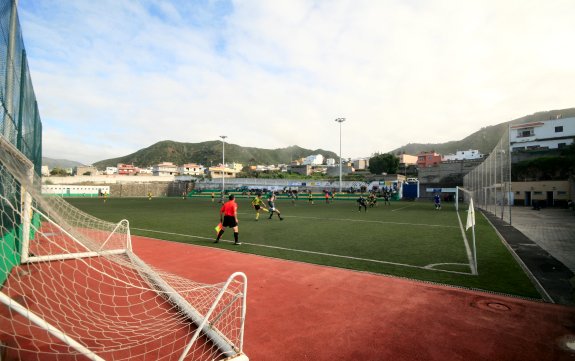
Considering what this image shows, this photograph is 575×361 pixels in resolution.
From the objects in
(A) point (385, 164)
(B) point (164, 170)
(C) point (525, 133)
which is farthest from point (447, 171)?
(B) point (164, 170)

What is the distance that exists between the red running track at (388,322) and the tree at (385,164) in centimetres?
8150

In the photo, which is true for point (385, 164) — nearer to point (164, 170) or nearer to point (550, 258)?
point (550, 258)

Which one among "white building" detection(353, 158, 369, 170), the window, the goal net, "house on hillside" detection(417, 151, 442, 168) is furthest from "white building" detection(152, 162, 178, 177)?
the goal net

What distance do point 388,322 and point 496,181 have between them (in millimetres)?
21377

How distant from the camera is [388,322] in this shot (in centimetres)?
446

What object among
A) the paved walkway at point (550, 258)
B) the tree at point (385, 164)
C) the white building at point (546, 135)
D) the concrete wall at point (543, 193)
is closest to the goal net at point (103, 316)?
the paved walkway at point (550, 258)

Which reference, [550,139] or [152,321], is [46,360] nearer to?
[152,321]

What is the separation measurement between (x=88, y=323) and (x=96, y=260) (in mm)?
4014

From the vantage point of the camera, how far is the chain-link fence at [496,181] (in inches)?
742

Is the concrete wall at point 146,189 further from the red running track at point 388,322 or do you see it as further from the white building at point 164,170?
the red running track at point 388,322

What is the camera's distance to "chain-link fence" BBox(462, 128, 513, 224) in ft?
61.8

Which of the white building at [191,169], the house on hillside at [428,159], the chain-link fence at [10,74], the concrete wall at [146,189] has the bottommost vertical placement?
the concrete wall at [146,189]

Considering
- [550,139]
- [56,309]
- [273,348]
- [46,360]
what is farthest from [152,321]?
[550,139]

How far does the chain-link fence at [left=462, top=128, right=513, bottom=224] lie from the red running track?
1230 cm
